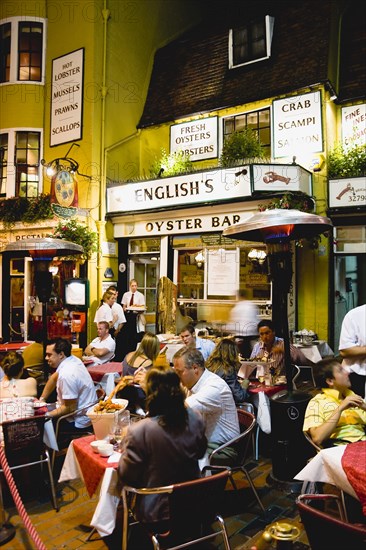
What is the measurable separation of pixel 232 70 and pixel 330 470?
453 inches

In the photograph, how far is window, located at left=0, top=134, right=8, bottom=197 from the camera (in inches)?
532

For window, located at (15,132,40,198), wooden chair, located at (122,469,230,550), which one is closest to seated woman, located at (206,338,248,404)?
wooden chair, located at (122,469,230,550)

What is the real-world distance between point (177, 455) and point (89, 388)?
2555 mm

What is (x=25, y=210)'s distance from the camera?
12445mm

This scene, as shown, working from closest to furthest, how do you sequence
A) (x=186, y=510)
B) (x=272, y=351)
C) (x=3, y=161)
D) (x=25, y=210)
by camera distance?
(x=186, y=510), (x=272, y=351), (x=25, y=210), (x=3, y=161)

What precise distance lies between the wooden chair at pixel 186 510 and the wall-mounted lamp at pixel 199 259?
8236 mm

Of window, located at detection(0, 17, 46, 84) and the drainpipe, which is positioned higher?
window, located at detection(0, 17, 46, 84)

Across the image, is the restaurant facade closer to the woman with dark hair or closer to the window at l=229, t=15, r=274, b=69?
the window at l=229, t=15, r=274, b=69

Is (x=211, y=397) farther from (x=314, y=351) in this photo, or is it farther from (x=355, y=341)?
(x=314, y=351)

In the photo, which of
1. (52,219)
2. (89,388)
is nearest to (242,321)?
(89,388)

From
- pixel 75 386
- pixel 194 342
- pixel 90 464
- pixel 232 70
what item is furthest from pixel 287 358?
pixel 232 70

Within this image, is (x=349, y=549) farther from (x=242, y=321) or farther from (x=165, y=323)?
(x=165, y=323)

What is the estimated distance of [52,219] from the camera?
12023 mm

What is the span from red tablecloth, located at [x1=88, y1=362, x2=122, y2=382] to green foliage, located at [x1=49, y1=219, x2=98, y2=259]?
482cm
